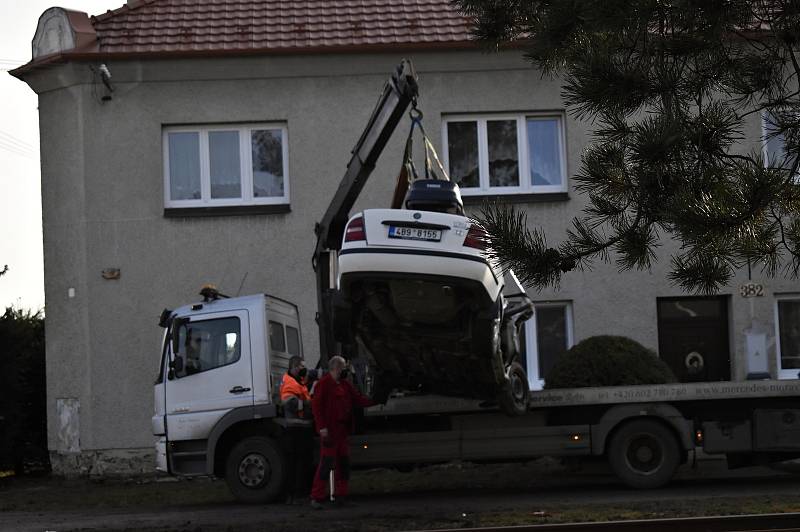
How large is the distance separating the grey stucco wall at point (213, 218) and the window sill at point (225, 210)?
0.31ft

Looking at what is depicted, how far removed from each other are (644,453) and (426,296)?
4.27 metres

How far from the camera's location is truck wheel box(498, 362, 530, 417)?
13297 millimetres

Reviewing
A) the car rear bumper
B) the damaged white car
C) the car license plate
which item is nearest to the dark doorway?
the damaged white car

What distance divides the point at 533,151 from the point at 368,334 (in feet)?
27.1

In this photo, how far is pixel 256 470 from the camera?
13953mm

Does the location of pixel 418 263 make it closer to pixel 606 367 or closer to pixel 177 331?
pixel 177 331

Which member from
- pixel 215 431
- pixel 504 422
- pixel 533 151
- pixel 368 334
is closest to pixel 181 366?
pixel 215 431

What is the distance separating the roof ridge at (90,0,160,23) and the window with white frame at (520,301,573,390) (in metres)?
8.47

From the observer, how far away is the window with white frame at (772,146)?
6.11 m

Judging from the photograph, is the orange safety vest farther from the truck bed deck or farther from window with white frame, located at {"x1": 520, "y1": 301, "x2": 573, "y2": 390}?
window with white frame, located at {"x1": 520, "y1": 301, "x2": 573, "y2": 390}

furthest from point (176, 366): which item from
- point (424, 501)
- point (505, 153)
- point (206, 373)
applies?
point (505, 153)

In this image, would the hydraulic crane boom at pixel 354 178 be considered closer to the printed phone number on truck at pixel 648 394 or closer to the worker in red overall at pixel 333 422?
the worker in red overall at pixel 333 422

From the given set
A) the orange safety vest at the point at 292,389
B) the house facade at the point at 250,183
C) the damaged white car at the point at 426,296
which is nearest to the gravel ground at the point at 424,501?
the orange safety vest at the point at 292,389

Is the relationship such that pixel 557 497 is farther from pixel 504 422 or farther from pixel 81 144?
pixel 81 144
